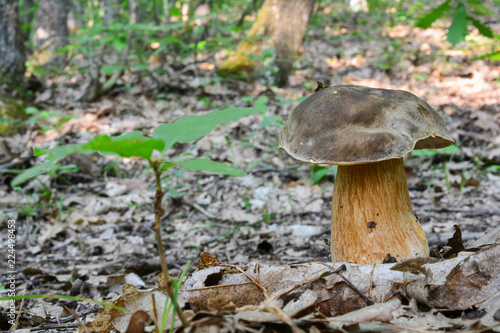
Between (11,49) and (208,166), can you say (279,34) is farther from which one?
(208,166)

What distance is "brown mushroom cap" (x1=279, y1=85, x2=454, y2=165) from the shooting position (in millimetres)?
1542

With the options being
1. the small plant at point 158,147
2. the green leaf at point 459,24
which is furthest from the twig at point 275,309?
the green leaf at point 459,24

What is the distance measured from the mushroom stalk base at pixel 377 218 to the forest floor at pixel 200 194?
39cm

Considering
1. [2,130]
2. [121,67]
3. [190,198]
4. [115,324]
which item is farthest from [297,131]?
[121,67]

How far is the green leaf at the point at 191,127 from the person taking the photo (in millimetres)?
1006

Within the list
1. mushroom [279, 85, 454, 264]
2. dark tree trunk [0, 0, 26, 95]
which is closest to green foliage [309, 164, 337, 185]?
mushroom [279, 85, 454, 264]

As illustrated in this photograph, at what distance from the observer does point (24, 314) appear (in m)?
1.91

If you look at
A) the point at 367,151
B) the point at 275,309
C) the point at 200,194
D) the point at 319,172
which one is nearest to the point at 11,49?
the point at 200,194

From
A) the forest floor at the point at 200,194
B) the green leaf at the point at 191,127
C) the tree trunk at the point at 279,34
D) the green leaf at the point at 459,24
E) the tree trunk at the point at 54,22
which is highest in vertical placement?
the tree trunk at the point at 54,22

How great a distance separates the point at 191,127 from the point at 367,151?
33.0 inches

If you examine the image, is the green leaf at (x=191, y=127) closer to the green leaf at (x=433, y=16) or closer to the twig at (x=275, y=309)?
the twig at (x=275, y=309)

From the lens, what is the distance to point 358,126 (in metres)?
1.59

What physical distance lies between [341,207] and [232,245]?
1294mm

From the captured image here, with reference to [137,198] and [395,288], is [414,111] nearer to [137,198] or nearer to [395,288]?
[395,288]
